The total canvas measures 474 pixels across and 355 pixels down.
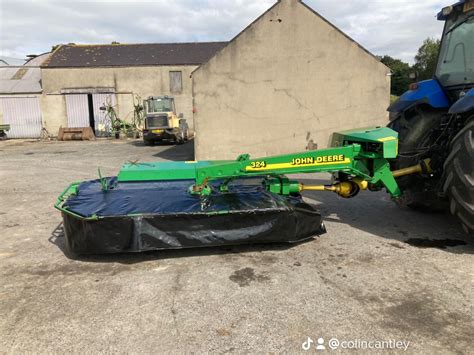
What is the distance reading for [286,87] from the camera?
1039 cm

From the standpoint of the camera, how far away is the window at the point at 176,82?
24688 mm

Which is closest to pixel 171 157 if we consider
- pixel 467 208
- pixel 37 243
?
→ pixel 37 243

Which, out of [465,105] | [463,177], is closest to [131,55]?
[465,105]

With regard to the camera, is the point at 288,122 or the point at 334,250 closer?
the point at 334,250

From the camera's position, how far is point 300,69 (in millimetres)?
10312

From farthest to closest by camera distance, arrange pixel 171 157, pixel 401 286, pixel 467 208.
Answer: pixel 171 157, pixel 467 208, pixel 401 286

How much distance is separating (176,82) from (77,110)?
6.48 metres

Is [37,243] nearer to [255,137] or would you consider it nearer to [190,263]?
[190,263]

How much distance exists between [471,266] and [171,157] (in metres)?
10.9

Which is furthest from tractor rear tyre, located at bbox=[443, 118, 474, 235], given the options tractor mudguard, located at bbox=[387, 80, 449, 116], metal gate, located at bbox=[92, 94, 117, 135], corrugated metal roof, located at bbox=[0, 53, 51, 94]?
corrugated metal roof, located at bbox=[0, 53, 51, 94]

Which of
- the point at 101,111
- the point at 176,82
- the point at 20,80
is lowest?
the point at 101,111

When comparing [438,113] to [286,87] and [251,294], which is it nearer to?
[251,294]

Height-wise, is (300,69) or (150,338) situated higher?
(300,69)

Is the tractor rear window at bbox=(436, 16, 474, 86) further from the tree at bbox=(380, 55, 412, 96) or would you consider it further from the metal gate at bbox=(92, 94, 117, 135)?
the metal gate at bbox=(92, 94, 117, 135)
